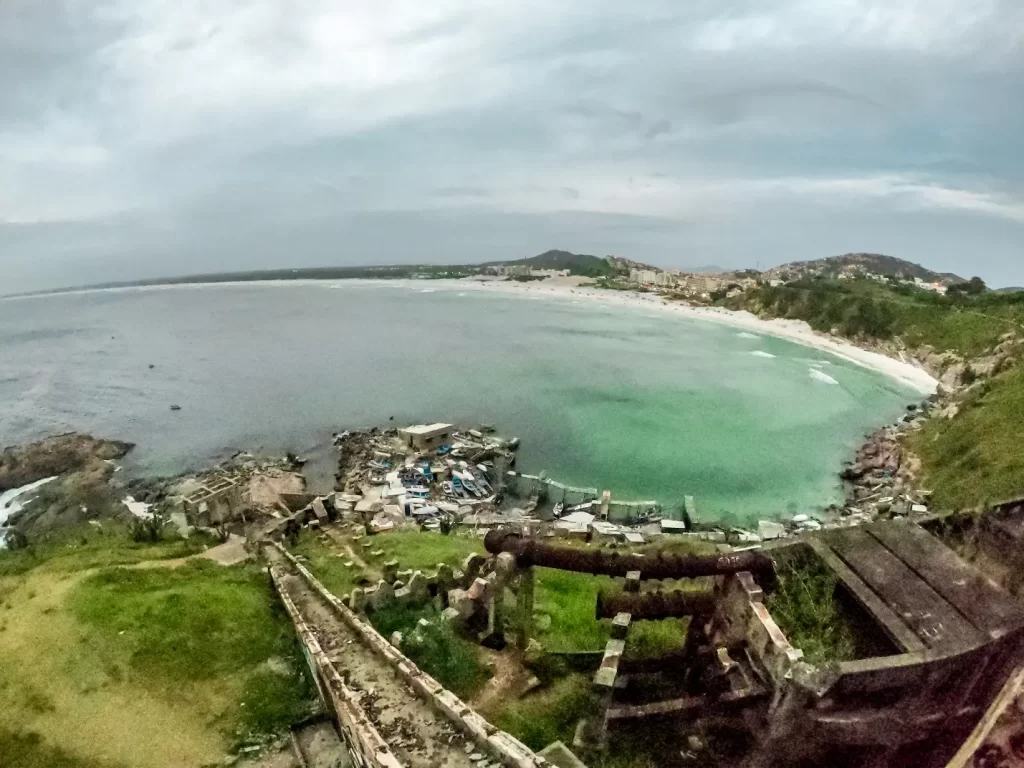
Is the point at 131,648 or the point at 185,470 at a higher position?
the point at 131,648

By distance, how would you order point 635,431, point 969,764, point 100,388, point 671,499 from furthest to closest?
point 100,388, point 635,431, point 671,499, point 969,764

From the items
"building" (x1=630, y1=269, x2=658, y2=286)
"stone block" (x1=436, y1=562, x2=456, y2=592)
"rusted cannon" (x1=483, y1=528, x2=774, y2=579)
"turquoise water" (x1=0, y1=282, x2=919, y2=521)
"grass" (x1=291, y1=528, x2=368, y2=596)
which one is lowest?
Result: "turquoise water" (x1=0, y1=282, x2=919, y2=521)

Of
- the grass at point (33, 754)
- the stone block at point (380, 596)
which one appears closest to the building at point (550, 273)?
the stone block at point (380, 596)

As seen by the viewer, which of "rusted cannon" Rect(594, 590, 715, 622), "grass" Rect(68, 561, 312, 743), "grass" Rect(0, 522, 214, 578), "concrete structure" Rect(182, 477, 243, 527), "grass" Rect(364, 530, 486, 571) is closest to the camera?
"grass" Rect(68, 561, 312, 743)

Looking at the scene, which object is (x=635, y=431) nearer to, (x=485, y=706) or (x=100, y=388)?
(x=485, y=706)

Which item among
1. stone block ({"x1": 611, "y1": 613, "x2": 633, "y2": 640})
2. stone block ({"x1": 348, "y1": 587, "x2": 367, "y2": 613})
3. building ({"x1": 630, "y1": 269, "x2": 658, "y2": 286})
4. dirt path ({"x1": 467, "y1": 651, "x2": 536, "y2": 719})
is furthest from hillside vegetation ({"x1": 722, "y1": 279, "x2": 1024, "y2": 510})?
building ({"x1": 630, "y1": 269, "x2": 658, "y2": 286})

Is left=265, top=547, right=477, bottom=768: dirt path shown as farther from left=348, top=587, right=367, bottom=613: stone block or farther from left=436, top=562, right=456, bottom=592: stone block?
left=436, top=562, right=456, bottom=592: stone block

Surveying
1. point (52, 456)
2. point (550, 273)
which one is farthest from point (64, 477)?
point (550, 273)

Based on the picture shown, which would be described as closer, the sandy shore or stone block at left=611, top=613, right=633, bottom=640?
stone block at left=611, top=613, right=633, bottom=640

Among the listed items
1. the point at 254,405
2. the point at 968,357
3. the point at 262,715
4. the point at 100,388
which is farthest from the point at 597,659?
the point at 100,388
